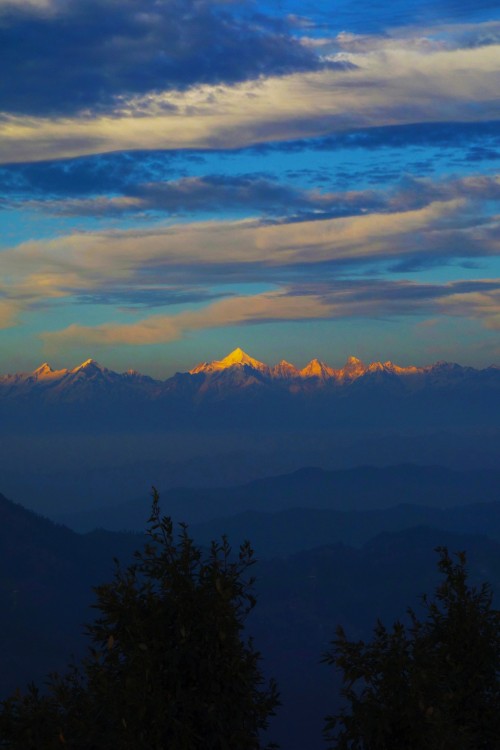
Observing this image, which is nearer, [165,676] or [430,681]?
[165,676]

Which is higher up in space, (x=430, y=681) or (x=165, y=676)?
(x=165, y=676)

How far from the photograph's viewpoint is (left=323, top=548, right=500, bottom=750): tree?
29.0 metres

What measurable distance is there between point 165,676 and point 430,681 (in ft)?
28.1

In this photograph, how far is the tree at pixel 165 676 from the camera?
2859 cm

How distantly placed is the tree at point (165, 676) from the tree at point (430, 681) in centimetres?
318

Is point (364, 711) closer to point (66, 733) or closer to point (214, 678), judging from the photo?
point (214, 678)

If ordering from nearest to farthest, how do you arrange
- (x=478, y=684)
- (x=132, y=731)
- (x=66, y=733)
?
1. (x=132, y=731)
2. (x=66, y=733)
3. (x=478, y=684)

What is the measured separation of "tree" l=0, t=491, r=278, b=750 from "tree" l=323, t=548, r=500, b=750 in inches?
125

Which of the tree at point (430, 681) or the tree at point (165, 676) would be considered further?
the tree at point (430, 681)

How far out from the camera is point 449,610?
35.2 m

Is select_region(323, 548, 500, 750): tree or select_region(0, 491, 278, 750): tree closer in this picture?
select_region(0, 491, 278, 750): tree

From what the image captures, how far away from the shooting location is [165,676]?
96.7ft

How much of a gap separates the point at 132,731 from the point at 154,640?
9.61ft

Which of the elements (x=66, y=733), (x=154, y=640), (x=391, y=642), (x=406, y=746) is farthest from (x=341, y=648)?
(x=66, y=733)
